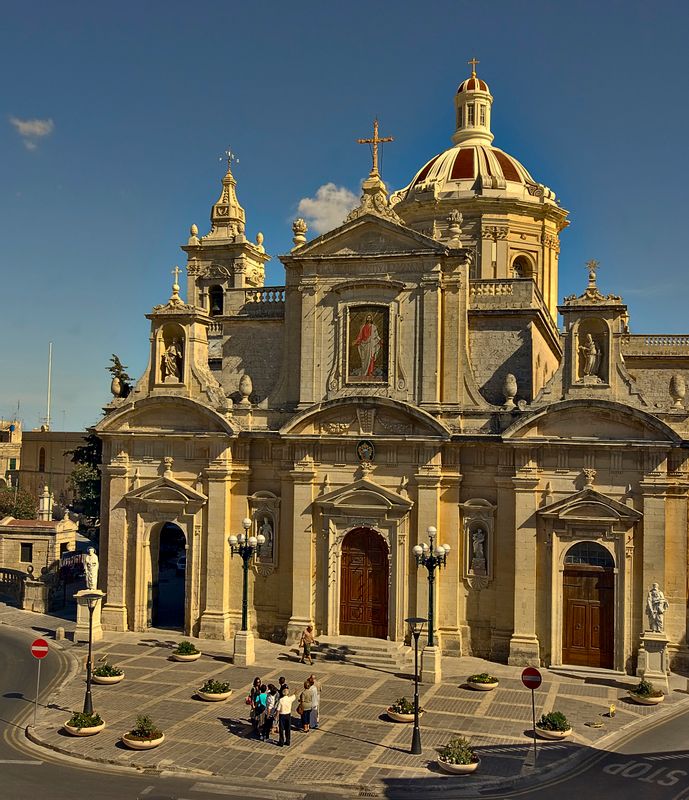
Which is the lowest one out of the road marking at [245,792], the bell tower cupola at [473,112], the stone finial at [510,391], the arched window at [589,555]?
the road marking at [245,792]

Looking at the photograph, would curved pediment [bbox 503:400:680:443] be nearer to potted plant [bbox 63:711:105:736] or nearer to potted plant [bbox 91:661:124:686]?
potted plant [bbox 91:661:124:686]

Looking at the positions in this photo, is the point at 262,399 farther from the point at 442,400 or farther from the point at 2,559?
the point at 2,559

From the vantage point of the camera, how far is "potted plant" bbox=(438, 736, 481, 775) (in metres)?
22.3

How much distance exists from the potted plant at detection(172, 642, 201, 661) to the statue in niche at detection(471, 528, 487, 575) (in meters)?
11.0

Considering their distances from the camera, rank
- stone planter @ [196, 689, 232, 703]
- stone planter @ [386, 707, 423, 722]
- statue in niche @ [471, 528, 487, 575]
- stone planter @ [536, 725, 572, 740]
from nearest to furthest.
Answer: stone planter @ [536, 725, 572, 740], stone planter @ [386, 707, 423, 722], stone planter @ [196, 689, 232, 703], statue in niche @ [471, 528, 487, 575]

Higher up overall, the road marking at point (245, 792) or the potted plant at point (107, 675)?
the potted plant at point (107, 675)

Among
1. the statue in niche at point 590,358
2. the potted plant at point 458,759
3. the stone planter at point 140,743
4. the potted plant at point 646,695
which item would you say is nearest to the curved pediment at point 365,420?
the statue in niche at point 590,358

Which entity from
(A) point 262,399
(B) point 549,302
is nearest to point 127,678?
(A) point 262,399

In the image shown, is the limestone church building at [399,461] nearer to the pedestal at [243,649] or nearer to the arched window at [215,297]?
the pedestal at [243,649]

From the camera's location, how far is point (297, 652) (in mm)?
34469

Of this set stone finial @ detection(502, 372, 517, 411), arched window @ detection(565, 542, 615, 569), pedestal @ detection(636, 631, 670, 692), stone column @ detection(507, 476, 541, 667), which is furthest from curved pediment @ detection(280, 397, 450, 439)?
pedestal @ detection(636, 631, 670, 692)

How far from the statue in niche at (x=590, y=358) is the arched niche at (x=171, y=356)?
1644cm

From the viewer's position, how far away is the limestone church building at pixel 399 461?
32406mm

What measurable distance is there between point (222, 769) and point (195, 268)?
3274 centimetres
